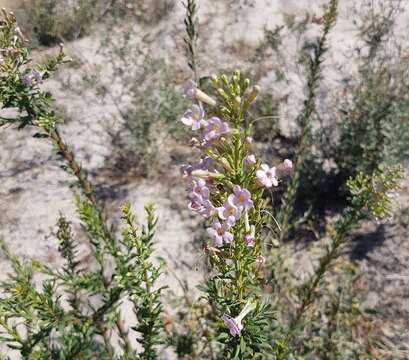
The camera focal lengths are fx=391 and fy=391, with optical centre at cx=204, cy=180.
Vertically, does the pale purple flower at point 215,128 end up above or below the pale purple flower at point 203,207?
above

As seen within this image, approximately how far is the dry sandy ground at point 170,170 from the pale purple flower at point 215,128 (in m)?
2.46

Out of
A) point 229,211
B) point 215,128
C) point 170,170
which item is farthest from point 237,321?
point 170,170

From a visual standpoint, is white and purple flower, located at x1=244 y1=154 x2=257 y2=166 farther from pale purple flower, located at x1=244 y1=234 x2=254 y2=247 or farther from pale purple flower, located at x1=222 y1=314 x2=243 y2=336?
pale purple flower, located at x1=222 y1=314 x2=243 y2=336

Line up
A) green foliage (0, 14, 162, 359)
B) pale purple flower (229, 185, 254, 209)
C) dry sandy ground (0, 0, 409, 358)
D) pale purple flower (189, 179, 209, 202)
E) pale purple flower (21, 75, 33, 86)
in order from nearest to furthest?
1. pale purple flower (229, 185, 254, 209)
2. pale purple flower (189, 179, 209, 202)
3. green foliage (0, 14, 162, 359)
4. pale purple flower (21, 75, 33, 86)
5. dry sandy ground (0, 0, 409, 358)

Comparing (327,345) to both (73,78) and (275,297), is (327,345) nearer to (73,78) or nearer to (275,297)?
(275,297)

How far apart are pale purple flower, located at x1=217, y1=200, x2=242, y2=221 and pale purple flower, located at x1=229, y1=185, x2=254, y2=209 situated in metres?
0.02

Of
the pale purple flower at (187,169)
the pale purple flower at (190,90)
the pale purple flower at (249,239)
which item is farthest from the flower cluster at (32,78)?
the pale purple flower at (249,239)

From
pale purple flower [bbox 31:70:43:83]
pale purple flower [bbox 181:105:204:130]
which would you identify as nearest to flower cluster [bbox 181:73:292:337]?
pale purple flower [bbox 181:105:204:130]

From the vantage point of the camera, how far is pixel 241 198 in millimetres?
1472

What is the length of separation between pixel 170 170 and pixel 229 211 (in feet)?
15.0

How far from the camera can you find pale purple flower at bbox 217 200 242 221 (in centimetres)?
146

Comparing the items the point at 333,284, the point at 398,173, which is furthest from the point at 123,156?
the point at 398,173

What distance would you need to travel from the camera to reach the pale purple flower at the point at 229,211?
4.79 ft

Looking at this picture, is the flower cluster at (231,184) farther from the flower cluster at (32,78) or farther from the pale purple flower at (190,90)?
the flower cluster at (32,78)
